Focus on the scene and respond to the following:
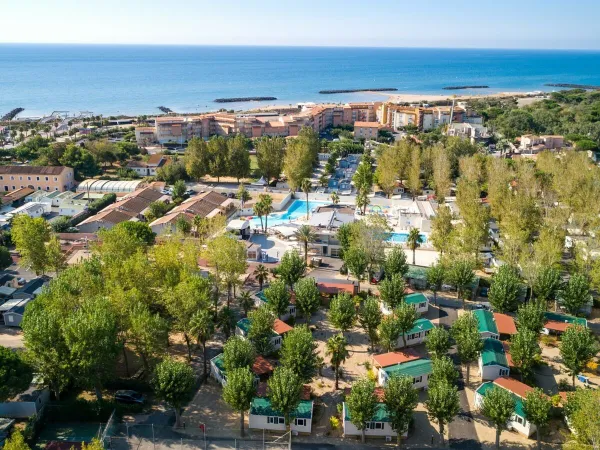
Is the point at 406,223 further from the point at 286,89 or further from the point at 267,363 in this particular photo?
the point at 286,89

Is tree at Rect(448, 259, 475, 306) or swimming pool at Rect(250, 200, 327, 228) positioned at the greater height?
tree at Rect(448, 259, 475, 306)

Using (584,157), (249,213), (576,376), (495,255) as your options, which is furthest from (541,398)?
(584,157)

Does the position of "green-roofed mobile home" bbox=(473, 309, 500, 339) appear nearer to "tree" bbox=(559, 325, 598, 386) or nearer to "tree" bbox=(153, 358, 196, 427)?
"tree" bbox=(559, 325, 598, 386)

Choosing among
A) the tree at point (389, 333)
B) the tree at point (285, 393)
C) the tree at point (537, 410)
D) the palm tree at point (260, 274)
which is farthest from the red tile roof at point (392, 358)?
the palm tree at point (260, 274)

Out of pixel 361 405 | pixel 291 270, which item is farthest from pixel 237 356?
pixel 291 270

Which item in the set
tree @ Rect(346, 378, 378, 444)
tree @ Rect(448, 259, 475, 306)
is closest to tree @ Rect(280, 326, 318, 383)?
tree @ Rect(346, 378, 378, 444)

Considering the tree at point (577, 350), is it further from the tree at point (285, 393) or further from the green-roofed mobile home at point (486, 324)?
the tree at point (285, 393)

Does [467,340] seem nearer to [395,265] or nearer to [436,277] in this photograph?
[436,277]
